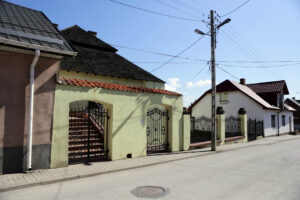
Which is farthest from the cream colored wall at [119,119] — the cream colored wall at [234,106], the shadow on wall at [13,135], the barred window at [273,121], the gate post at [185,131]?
the barred window at [273,121]

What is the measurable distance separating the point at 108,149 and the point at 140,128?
1.76 meters

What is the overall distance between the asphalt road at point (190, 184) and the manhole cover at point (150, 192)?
0.13 metres

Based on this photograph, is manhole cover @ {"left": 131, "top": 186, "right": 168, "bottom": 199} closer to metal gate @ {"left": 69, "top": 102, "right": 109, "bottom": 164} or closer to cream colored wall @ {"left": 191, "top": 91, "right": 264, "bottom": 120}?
metal gate @ {"left": 69, "top": 102, "right": 109, "bottom": 164}

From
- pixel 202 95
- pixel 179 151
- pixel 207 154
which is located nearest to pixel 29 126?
pixel 179 151

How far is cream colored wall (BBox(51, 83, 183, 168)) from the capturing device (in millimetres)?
7676

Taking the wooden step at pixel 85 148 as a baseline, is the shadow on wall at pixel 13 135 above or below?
above

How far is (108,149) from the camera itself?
916 centimetres

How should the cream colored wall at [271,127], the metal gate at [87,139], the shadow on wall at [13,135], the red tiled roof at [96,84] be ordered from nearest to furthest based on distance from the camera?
the shadow on wall at [13,135], the red tiled roof at [96,84], the metal gate at [87,139], the cream colored wall at [271,127]

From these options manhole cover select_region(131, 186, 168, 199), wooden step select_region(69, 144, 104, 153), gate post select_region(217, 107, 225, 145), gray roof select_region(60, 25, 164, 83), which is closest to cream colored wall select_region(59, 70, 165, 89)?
gray roof select_region(60, 25, 164, 83)

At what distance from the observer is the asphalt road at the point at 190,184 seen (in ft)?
16.5

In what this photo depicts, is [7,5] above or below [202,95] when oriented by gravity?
above

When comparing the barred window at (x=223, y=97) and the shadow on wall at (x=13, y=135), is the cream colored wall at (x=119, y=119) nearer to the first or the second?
the shadow on wall at (x=13, y=135)

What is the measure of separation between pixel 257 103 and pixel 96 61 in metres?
17.6

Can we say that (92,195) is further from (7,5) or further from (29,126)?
(7,5)
